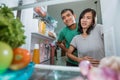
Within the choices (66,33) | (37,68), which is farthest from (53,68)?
(66,33)

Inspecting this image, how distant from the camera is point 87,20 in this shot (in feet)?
3.40

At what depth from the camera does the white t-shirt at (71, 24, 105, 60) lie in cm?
90

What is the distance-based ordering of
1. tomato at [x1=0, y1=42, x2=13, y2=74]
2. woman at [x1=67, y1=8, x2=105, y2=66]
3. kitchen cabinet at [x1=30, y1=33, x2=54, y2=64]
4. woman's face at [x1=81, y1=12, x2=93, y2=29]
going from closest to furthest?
tomato at [x1=0, y1=42, x2=13, y2=74] → woman at [x1=67, y1=8, x2=105, y2=66] → woman's face at [x1=81, y1=12, x2=93, y2=29] → kitchen cabinet at [x1=30, y1=33, x2=54, y2=64]

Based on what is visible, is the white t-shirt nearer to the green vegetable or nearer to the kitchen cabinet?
the green vegetable

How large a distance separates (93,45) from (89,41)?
0.04 m

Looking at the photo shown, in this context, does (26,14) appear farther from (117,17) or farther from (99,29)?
(117,17)

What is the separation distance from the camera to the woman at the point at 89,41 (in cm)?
90

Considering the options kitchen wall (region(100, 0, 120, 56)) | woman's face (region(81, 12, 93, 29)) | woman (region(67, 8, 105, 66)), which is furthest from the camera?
woman's face (region(81, 12, 93, 29))

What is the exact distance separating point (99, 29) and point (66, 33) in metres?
0.33

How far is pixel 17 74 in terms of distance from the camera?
472 millimetres

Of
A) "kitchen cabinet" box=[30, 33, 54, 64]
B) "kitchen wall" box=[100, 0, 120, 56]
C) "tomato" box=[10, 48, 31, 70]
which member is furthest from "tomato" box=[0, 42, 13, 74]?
"kitchen cabinet" box=[30, 33, 54, 64]

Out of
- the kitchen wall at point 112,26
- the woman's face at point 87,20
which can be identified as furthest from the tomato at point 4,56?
the woman's face at point 87,20

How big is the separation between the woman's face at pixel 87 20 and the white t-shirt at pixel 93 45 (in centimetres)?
6

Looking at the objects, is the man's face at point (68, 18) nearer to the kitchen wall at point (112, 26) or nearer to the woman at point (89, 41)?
the woman at point (89, 41)
